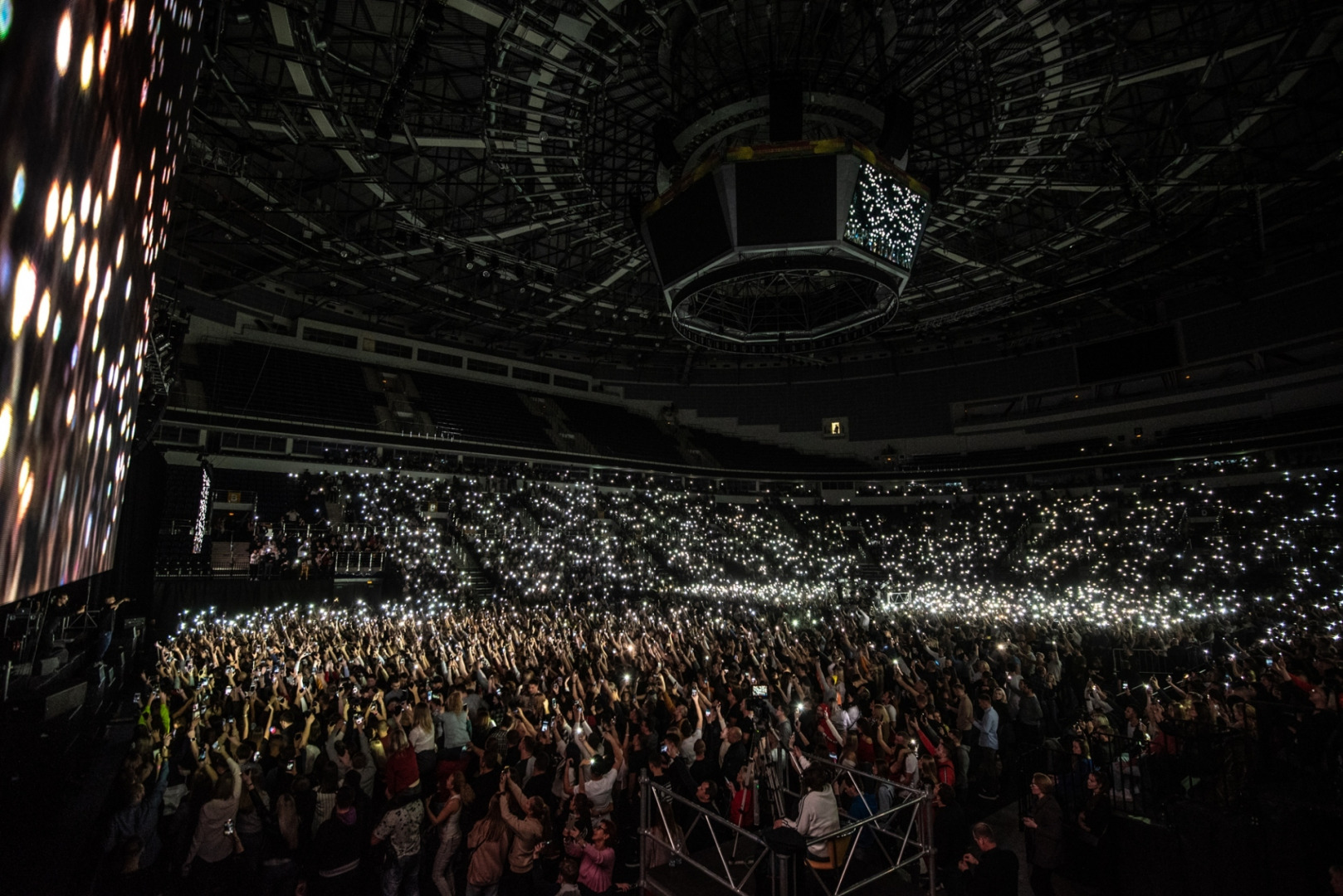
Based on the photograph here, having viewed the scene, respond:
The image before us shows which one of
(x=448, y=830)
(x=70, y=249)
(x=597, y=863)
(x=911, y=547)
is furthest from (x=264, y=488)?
(x=911, y=547)

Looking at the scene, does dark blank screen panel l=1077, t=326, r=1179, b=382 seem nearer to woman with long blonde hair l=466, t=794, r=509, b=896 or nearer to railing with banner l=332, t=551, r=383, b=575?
railing with banner l=332, t=551, r=383, b=575

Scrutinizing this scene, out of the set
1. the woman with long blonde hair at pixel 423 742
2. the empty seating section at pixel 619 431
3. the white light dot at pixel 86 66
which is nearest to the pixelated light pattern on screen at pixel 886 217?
the woman with long blonde hair at pixel 423 742

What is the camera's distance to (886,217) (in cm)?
1238

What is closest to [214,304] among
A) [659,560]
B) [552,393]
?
[552,393]

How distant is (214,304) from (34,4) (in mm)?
30772

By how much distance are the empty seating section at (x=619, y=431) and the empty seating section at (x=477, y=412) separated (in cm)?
265

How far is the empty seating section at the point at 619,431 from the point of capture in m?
33.0

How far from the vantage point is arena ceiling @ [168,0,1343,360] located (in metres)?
12.0

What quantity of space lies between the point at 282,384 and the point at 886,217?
24017 mm

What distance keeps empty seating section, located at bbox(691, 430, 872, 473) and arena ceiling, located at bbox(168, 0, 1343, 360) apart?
1061 cm

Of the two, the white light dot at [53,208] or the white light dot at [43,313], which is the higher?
the white light dot at [53,208]

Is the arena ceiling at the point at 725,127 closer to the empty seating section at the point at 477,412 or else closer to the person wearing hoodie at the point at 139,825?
the empty seating section at the point at 477,412

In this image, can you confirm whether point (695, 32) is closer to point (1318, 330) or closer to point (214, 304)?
point (214, 304)

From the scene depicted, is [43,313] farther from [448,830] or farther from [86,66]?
[448,830]
